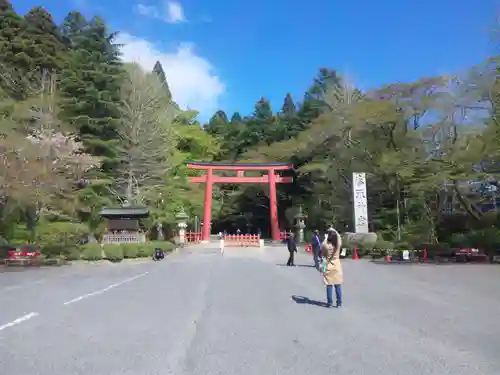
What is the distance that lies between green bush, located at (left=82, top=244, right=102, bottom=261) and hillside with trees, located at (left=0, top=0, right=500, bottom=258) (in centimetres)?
331

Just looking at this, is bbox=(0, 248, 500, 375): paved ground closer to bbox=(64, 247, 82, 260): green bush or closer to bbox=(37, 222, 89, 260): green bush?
bbox=(64, 247, 82, 260): green bush

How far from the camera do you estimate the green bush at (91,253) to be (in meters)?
22.3

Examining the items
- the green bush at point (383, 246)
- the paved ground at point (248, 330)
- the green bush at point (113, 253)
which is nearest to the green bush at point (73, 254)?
the green bush at point (113, 253)

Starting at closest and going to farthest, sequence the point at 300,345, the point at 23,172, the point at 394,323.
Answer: the point at 300,345 → the point at 394,323 → the point at 23,172

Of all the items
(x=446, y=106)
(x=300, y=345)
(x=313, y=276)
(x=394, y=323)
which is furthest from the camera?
(x=446, y=106)

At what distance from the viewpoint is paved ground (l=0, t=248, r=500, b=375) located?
15.6 feet

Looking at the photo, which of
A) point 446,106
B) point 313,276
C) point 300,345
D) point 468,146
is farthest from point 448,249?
point 300,345

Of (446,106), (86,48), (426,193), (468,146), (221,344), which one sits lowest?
(221,344)

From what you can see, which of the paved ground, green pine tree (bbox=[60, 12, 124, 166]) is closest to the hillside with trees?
green pine tree (bbox=[60, 12, 124, 166])

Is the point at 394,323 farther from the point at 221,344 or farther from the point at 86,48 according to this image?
the point at 86,48

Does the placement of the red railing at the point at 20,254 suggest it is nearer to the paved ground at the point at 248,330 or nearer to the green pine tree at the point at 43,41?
the paved ground at the point at 248,330

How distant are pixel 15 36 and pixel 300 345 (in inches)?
1565

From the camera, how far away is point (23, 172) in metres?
20.4

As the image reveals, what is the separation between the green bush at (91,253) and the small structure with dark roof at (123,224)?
13.2 feet
